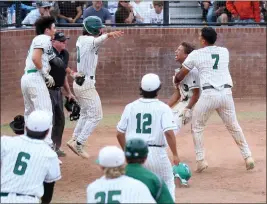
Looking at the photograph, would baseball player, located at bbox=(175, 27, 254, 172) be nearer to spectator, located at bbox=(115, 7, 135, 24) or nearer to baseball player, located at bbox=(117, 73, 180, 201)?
baseball player, located at bbox=(117, 73, 180, 201)

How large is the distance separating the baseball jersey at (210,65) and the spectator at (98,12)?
5941 mm

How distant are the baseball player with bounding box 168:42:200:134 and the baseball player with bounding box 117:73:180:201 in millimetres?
2713

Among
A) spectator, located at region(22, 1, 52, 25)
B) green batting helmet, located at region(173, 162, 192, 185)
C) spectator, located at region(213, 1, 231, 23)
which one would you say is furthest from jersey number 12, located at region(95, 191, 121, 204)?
spectator, located at region(213, 1, 231, 23)

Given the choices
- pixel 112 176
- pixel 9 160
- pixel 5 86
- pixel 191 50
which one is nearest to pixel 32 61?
pixel 191 50

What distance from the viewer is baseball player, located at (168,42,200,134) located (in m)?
10.7

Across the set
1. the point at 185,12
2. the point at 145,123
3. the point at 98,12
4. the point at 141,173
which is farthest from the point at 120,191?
the point at 185,12

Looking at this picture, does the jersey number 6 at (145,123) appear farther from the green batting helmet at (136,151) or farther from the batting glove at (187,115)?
the batting glove at (187,115)

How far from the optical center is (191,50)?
1089cm

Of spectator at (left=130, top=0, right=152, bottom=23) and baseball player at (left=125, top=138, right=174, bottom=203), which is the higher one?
spectator at (left=130, top=0, right=152, bottom=23)

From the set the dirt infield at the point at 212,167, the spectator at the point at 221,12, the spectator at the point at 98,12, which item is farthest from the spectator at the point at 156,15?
the dirt infield at the point at 212,167

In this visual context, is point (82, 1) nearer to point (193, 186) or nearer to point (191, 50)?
point (191, 50)

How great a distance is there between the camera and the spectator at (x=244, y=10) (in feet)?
56.1

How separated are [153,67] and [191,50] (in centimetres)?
595

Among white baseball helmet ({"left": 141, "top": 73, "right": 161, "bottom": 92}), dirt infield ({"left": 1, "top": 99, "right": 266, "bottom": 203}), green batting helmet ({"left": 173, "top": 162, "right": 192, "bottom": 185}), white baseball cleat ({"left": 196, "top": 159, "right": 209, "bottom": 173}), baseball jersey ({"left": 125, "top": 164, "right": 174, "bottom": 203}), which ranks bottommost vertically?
dirt infield ({"left": 1, "top": 99, "right": 266, "bottom": 203})
